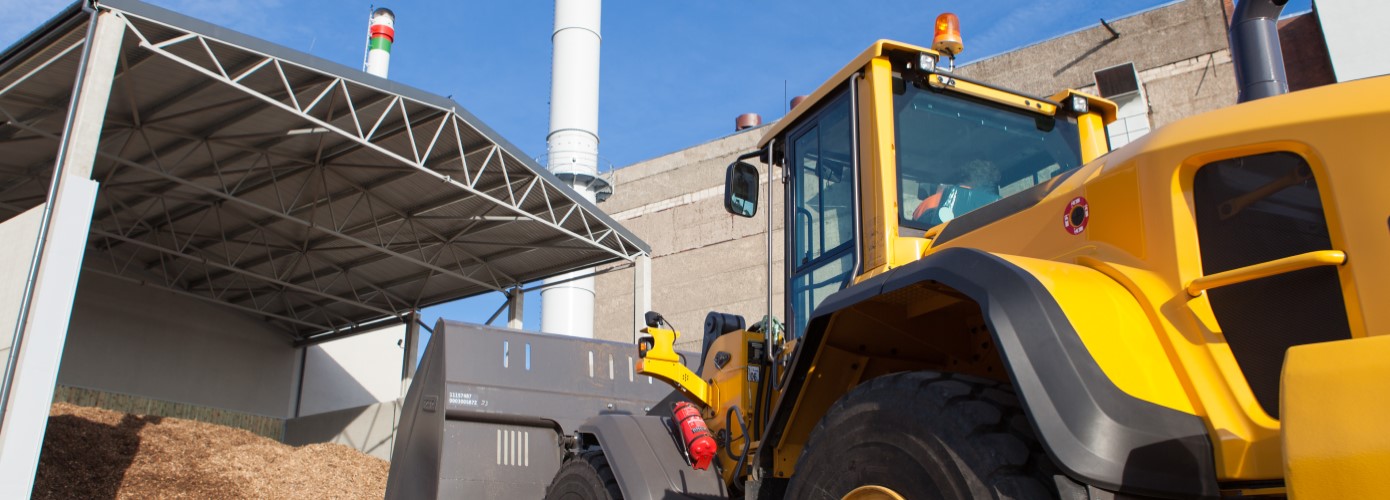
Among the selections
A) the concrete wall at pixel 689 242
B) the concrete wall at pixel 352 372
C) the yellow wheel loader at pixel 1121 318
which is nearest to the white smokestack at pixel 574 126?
the concrete wall at pixel 352 372

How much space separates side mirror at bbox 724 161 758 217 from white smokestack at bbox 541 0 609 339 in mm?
22997

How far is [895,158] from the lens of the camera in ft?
14.2

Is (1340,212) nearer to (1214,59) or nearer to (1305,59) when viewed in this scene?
(1305,59)

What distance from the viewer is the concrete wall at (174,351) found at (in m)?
22.9

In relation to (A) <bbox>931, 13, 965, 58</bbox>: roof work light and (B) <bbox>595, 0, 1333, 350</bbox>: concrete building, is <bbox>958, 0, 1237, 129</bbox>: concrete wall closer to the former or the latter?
(B) <bbox>595, 0, 1333, 350</bbox>: concrete building

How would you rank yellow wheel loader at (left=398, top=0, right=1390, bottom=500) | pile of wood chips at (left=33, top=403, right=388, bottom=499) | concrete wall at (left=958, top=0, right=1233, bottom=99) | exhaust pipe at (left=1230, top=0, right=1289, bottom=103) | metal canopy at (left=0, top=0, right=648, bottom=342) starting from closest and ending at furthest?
yellow wheel loader at (left=398, top=0, right=1390, bottom=500) < exhaust pipe at (left=1230, top=0, right=1289, bottom=103) < metal canopy at (left=0, top=0, right=648, bottom=342) < pile of wood chips at (left=33, top=403, right=388, bottom=499) < concrete wall at (left=958, top=0, right=1233, bottom=99)

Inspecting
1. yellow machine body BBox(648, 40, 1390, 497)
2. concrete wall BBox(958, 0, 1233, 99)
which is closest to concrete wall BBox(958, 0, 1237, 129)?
concrete wall BBox(958, 0, 1233, 99)

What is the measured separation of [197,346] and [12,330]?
17.7m

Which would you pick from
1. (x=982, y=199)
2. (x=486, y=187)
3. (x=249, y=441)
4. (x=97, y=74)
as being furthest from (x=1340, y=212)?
(x=249, y=441)

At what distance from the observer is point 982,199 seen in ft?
15.2

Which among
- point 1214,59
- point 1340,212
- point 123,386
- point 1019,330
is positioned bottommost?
point 1019,330

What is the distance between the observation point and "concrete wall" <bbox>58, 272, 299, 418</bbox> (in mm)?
22875

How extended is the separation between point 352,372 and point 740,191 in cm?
2552

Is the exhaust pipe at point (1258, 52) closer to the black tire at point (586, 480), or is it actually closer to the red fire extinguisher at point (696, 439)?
the red fire extinguisher at point (696, 439)
